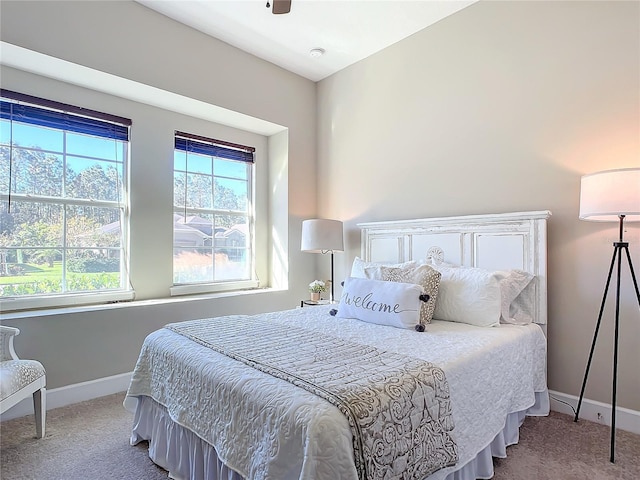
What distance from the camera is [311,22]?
3191 millimetres

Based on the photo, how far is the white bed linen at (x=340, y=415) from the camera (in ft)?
3.76

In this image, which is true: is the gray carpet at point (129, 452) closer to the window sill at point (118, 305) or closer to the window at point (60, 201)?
the window sill at point (118, 305)

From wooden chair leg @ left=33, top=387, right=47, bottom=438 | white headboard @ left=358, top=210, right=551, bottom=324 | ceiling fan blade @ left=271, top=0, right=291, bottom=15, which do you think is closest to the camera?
ceiling fan blade @ left=271, top=0, right=291, bottom=15

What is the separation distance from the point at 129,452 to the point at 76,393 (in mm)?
1017

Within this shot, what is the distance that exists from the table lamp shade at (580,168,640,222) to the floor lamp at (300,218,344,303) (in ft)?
6.78

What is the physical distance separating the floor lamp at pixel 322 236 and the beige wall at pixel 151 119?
1.74ft

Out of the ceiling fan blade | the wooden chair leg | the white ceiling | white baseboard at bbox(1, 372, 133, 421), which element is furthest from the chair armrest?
the white ceiling

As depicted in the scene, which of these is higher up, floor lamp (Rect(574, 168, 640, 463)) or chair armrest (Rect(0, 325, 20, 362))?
floor lamp (Rect(574, 168, 640, 463))

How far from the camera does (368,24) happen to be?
3240mm

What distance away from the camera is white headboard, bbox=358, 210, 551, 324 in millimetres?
2547

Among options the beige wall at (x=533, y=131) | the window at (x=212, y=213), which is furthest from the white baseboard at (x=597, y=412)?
the window at (x=212, y=213)

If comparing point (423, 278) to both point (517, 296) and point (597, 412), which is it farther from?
point (597, 412)

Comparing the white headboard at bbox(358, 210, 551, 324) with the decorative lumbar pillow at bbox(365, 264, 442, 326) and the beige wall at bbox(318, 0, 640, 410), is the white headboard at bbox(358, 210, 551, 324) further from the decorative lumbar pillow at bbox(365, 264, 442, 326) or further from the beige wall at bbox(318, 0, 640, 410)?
the decorative lumbar pillow at bbox(365, 264, 442, 326)

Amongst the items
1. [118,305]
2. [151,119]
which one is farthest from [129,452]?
[151,119]
